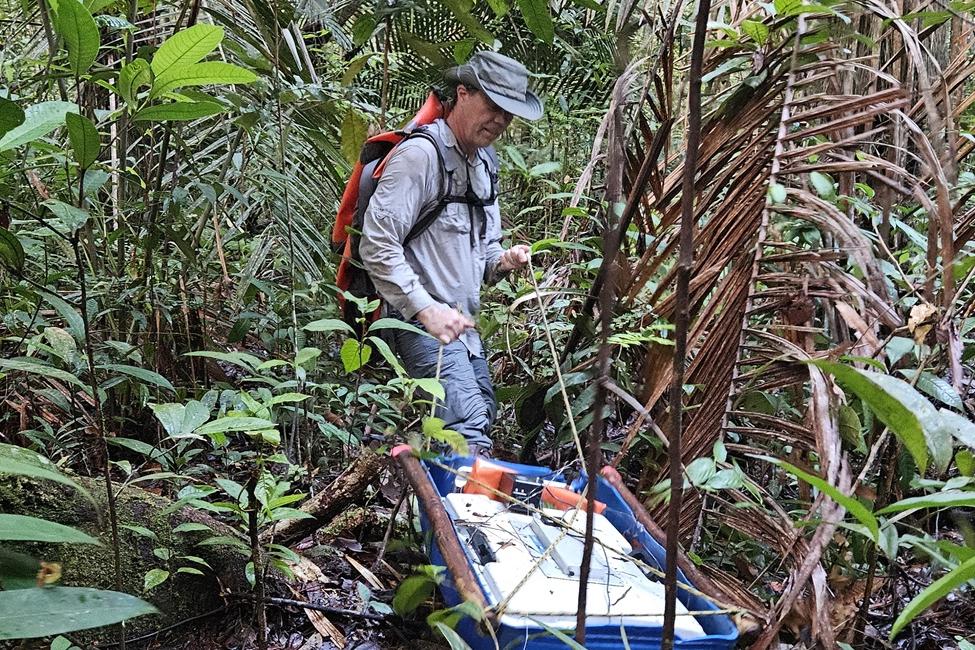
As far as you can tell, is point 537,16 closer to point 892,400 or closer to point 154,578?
point 892,400

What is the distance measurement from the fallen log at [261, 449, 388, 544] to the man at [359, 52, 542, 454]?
0.53 metres

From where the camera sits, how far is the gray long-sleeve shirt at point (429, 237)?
295cm

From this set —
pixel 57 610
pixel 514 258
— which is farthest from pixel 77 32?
pixel 514 258

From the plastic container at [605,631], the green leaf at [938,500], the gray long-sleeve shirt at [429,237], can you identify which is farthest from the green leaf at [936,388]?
the gray long-sleeve shirt at [429,237]

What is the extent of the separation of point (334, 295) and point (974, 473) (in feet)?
7.67

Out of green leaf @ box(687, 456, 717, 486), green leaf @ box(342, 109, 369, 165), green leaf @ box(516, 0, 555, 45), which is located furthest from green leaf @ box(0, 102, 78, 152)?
green leaf @ box(342, 109, 369, 165)

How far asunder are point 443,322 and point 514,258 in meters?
0.60

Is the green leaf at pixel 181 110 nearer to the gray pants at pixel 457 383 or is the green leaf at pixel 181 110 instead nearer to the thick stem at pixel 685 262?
the thick stem at pixel 685 262

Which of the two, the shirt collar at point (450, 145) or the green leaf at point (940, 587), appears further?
the shirt collar at point (450, 145)

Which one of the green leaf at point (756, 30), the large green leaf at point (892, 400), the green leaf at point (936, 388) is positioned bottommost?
the green leaf at point (936, 388)

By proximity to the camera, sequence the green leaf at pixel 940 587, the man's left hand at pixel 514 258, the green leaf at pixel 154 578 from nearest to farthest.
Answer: the green leaf at pixel 940 587 < the green leaf at pixel 154 578 < the man's left hand at pixel 514 258

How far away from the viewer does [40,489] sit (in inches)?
73.9

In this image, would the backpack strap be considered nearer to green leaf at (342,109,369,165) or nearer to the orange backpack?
the orange backpack

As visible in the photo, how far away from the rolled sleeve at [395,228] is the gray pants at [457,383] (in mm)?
188
